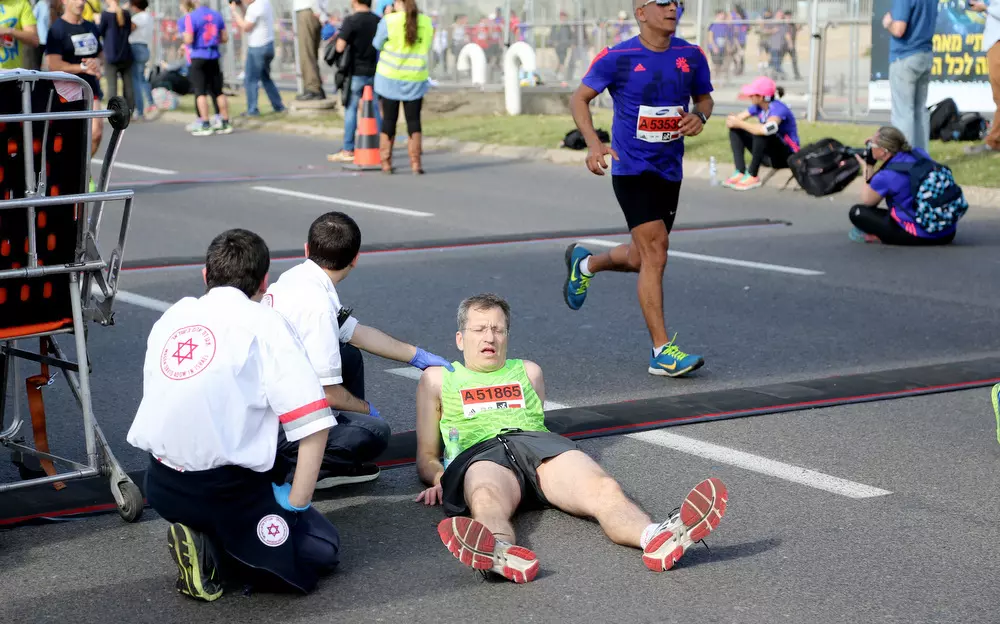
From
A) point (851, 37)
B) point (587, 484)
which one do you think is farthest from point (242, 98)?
point (587, 484)

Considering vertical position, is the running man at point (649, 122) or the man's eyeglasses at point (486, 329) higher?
the running man at point (649, 122)

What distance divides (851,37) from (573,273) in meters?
13.0

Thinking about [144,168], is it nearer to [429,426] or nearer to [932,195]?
[932,195]

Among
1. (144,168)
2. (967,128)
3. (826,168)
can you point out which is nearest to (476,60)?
(144,168)

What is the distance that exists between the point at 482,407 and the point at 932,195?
6.92 meters

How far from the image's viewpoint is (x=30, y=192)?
456cm

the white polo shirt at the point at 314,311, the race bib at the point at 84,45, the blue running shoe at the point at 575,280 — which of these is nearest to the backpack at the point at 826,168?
the blue running shoe at the point at 575,280

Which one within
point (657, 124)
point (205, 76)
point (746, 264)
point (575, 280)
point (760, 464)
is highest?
point (205, 76)

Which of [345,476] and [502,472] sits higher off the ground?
[502,472]

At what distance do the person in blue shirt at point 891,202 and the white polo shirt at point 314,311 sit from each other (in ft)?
23.0

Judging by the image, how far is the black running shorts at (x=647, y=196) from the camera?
283 inches

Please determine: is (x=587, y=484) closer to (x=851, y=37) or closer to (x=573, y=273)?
(x=573, y=273)

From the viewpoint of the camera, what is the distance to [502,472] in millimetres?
4793

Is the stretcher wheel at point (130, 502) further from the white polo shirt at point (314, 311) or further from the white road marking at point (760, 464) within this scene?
the white road marking at point (760, 464)
